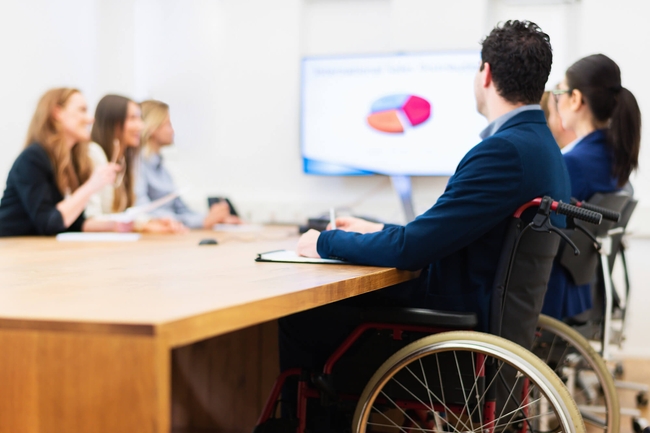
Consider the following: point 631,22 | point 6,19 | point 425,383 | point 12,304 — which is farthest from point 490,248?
point 6,19

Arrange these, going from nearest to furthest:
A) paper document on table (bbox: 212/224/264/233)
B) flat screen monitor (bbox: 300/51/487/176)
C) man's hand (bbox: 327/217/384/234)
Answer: man's hand (bbox: 327/217/384/234) → paper document on table (bbox: 212/224/264/233) → flat screen monitor (bbox: 300/51/487/176)

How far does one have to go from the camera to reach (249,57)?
Result: 4.21 metres

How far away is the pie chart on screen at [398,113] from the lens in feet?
12.0

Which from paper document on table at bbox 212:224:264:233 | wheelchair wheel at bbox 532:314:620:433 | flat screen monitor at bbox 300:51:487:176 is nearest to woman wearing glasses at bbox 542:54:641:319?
wheelchair wheel at bbox 532:314:620:433

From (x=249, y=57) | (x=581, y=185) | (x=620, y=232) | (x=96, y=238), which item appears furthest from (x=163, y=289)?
(x=249, y=57)

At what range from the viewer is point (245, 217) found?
415cm

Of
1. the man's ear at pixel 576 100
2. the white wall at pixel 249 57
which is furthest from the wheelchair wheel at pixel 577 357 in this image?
the white wall at pixel 249 57

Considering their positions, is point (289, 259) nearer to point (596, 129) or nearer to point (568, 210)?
point (568, 210)

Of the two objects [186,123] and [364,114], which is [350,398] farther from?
[186,123]

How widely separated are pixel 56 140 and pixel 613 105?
7.13 ft

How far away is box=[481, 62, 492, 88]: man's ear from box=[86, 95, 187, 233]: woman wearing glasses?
2.26 m

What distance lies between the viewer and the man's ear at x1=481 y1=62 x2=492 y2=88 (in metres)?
1.54

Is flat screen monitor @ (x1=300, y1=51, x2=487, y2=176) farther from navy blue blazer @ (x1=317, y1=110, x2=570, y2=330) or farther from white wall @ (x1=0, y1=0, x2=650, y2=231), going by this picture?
navy blue blazer @ (x1=317, y1=110, x2=570, y2=330)

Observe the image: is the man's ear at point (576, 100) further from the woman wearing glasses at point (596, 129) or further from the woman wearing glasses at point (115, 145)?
the woman wearing glasses at point (115, 145)
